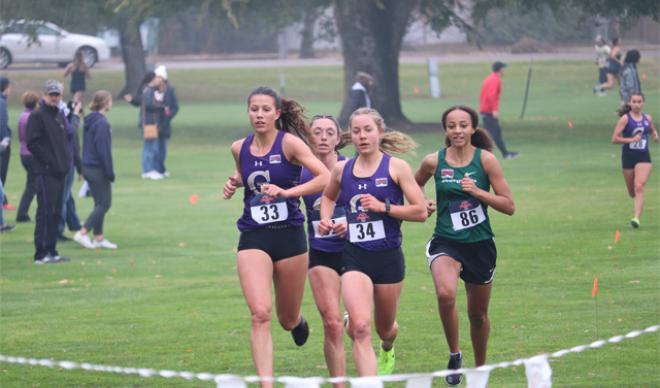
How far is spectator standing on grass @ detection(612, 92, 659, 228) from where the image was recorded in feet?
55.9

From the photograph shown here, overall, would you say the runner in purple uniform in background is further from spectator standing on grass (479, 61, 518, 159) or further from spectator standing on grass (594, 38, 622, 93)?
spectator standing on grass (594, 38, 622, 93)

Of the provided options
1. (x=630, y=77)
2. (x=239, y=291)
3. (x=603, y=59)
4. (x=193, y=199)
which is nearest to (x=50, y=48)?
(x=603, y=59)

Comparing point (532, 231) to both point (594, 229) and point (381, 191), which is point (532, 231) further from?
point (381, 191)

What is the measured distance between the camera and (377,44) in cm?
3622

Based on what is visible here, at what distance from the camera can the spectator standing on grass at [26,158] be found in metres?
18.2

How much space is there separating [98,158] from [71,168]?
1368 millimetres

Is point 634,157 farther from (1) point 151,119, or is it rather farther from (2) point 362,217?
(1) point 151,119

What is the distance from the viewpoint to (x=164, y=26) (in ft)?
218

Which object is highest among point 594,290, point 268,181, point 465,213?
point 268,181

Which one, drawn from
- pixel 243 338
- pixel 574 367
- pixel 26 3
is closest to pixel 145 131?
pixel 26 3

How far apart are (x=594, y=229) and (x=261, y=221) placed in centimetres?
952

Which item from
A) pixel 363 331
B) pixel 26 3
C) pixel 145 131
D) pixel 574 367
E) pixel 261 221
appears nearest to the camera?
pixel 363 331

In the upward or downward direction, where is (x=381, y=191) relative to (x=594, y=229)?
upward

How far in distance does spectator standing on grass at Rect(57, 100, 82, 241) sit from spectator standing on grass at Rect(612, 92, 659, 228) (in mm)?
6989
